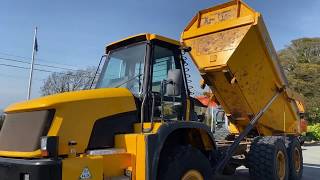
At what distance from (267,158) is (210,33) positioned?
9.11ft

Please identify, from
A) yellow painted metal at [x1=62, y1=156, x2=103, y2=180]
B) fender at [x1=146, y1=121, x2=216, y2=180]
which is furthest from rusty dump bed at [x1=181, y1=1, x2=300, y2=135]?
yellow painted metal at [x1=62, y1=156, x2=103, y2=180]

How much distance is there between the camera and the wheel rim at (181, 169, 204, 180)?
590cm

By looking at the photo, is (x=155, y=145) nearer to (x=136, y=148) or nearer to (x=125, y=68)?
(x=136, y=148)

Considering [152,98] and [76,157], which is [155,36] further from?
[76,157]

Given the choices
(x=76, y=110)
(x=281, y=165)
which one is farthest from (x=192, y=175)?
(x=281, y=165)

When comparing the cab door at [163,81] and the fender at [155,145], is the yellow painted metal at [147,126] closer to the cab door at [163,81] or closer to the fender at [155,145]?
the fender at [155,145]

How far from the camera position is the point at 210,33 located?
28.2 feet

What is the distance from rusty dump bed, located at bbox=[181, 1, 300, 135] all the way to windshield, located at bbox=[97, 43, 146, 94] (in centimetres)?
239

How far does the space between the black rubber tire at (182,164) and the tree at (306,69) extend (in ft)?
95.3

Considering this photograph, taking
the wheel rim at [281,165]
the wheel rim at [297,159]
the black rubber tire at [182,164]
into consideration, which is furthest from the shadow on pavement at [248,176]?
the black rubber tire at [182,164]

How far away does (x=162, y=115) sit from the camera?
235 inches

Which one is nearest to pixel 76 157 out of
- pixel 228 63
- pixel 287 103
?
pixel 228 63

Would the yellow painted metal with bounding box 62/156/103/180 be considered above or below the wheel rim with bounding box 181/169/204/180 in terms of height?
above

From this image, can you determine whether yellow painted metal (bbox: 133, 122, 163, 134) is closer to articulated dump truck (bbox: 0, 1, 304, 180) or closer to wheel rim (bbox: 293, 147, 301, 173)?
articulated dump truck (bbox: 0, 1, 304, 180)
